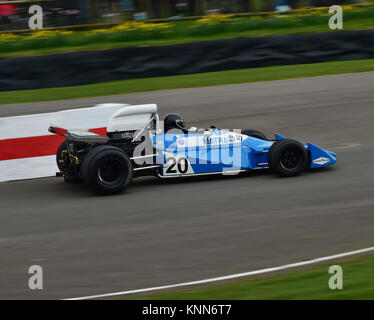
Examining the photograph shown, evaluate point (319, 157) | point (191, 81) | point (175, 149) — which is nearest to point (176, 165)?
point (175, 149)

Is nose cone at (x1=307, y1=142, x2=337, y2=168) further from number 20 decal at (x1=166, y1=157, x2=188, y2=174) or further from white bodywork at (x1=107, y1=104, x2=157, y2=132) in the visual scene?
white bodywork at (x1=107, y1=104, x2=157, y2=132)

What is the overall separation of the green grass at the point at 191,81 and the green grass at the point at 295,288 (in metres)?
10.1

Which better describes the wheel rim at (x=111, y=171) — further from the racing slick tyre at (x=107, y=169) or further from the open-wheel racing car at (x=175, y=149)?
the open-wheel racing car at (x=175, y=149)

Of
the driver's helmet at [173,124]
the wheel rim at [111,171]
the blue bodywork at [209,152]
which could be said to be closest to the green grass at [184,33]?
the driver's helmet at [173,124]

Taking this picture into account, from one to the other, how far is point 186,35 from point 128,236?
12.0m

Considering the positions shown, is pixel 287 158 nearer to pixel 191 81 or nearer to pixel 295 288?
pixel 295 288

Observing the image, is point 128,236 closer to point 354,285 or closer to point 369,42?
point 354,285

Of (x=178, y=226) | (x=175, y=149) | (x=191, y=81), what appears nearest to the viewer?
(x=178, y=226)

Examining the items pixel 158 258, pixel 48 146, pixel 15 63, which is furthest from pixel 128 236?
pixel 15 63

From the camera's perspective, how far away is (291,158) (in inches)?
353

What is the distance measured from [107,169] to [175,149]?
97 centimetres

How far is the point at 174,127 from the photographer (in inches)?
353

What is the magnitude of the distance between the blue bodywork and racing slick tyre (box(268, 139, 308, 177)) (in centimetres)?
20

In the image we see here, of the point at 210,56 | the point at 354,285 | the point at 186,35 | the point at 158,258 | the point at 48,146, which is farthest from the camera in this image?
the point at 186,35
